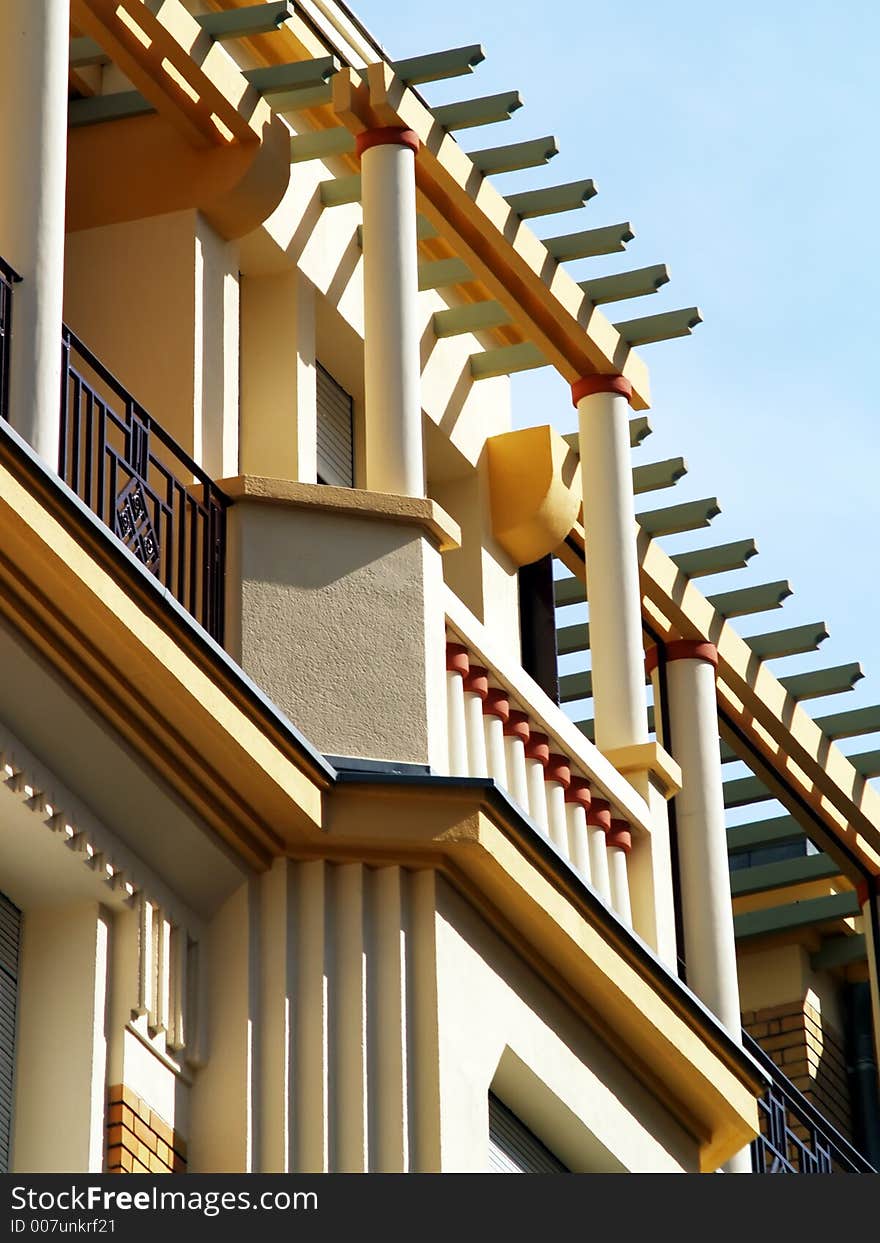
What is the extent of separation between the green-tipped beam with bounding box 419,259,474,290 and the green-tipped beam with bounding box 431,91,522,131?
1260 millimetres

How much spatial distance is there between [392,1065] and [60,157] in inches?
142

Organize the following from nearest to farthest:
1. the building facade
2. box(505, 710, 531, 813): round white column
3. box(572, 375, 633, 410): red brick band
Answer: the building facade
box(505, 710, 531, 813): round white column
box(572, 375, 633, 410): red brick band

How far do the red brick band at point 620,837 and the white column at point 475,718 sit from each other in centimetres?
127

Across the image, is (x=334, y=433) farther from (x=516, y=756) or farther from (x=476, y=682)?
(x=476, y=682)

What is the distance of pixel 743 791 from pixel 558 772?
7565 millimetres

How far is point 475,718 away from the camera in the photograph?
13.6 m

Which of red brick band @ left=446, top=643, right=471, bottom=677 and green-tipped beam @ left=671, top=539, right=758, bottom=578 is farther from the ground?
green-tipped beam @ left=671, top=539, right=758, bottom=578

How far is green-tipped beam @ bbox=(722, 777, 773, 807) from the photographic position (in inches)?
849

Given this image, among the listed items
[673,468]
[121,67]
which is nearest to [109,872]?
[121,67]

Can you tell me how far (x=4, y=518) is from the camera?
1100 cm

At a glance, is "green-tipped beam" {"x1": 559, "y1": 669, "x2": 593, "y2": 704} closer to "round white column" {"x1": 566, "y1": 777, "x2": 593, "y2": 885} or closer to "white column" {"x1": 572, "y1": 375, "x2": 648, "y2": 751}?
"white column" {"x1": 572, "y1": 375, "x2": 648, "y2": 751}

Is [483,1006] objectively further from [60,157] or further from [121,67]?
[121,67]

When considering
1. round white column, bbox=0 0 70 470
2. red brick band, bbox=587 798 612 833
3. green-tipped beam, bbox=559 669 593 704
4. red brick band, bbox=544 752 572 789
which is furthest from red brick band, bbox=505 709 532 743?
green-tipped beam, bbox=559 669 593 704

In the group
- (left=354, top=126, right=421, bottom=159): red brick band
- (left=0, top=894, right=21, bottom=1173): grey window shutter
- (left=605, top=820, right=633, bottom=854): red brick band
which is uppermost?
(left=354, top=126, right=421, bottom=159): red brick band
